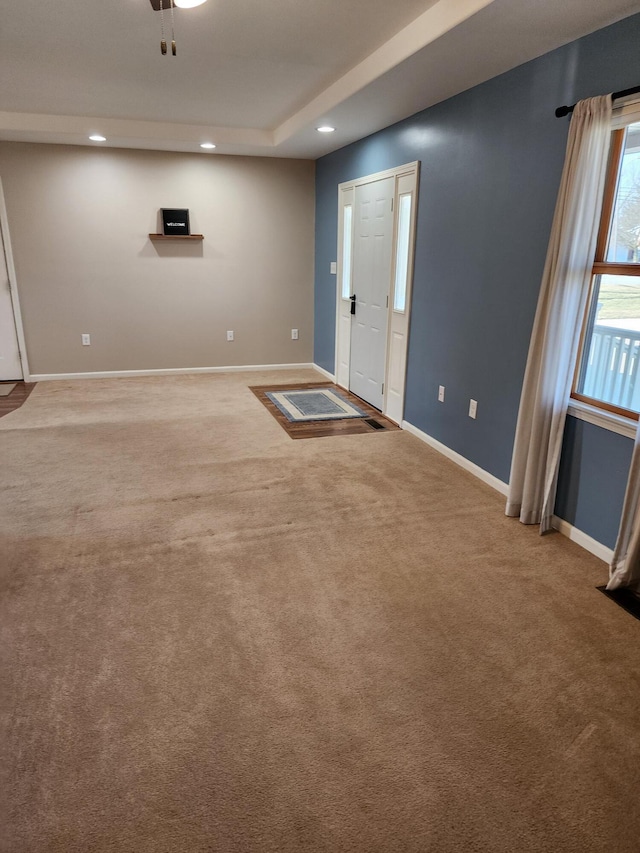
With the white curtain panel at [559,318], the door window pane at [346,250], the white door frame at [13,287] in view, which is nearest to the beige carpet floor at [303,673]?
the white curtain panel at [559,318]

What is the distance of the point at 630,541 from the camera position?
8.16 ft

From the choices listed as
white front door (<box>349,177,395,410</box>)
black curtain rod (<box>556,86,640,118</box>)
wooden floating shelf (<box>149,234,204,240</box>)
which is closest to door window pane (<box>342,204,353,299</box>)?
white front door (<box>349,177,395,410</box>)

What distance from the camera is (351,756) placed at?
1.69 metres

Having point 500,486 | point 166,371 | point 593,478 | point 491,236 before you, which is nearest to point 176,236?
point 166,371

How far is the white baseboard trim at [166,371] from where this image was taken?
6.21 m

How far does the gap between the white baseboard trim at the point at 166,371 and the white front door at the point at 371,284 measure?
142 cm

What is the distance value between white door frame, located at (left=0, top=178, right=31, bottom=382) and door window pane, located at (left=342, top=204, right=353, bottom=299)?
3420 mm

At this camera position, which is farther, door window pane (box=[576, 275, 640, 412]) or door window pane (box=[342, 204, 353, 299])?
door window pane (box=[342, 204, 353, 299])

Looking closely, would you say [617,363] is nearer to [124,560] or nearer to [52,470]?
[124,560]

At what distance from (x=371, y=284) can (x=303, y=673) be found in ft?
12.9

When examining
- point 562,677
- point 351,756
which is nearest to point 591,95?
point 562,677

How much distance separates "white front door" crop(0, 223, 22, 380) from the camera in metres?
5.81

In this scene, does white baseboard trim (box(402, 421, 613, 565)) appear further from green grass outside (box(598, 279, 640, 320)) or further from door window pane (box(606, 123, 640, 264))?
door window pane (box(606, 123, 640, 264))

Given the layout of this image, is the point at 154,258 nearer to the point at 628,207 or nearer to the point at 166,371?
the point at 166,371
